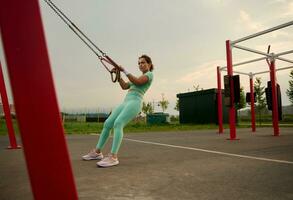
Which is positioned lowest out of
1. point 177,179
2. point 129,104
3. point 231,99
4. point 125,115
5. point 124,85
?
point 177,179

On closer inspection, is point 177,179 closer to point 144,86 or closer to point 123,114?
point 123,114

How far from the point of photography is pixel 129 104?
466cm

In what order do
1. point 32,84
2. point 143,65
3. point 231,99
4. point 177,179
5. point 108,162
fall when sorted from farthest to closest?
point 231,99, point 143,65, point 108,162, point 177,179, point 32,84

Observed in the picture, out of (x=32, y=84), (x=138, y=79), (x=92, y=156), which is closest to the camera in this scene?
(x=32, y=84)

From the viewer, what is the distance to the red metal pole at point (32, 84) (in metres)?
0.62

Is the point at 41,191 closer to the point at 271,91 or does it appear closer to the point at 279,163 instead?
the point at 279,163

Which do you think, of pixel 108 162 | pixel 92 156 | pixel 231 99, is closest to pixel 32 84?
pixel 108 162

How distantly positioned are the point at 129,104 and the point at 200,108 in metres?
24.1

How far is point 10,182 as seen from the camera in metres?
3.28

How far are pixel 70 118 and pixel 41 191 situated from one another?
5469 centimetres

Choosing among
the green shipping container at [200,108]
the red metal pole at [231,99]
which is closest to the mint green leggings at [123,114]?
the red metal pole at [231,99]

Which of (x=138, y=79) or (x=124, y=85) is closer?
(x=138, y=79)

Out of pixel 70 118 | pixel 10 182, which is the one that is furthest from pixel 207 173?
pixel 70 118

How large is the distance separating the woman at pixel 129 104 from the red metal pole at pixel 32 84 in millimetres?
3751
